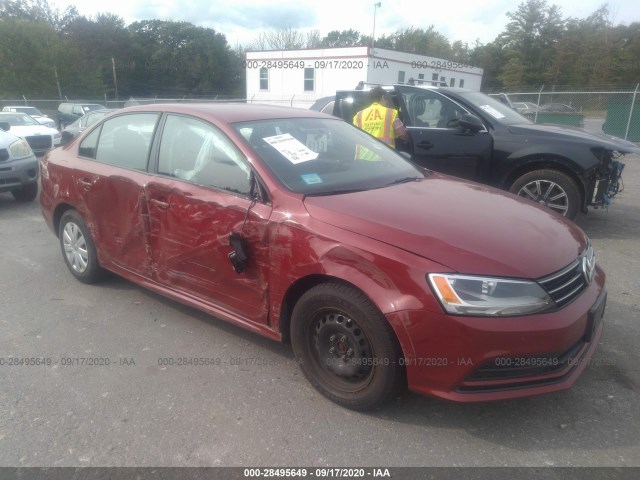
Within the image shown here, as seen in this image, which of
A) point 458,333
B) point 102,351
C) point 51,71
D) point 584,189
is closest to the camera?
point 458,333

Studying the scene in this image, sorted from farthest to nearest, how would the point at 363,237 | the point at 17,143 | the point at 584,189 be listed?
the point at 17,143, the point at 584,189, the point at 363,237

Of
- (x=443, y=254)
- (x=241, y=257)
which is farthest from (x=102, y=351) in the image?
(x=443, y=254)

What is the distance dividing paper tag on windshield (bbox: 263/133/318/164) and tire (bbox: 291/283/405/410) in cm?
97

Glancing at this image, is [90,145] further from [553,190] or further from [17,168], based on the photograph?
[553,190]

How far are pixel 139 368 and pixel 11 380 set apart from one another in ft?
2.48

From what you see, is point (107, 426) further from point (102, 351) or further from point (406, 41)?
point (406, 41)

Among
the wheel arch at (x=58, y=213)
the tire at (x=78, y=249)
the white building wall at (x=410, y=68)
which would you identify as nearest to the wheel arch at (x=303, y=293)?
the tire at (x=78, y=249)

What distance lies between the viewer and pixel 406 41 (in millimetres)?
77938

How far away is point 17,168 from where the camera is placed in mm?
7336

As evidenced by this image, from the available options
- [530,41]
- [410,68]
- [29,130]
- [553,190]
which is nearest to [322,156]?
[553,190]

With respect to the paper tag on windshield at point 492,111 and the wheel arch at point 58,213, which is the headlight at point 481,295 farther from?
the paper tag on windshield at point 492,111

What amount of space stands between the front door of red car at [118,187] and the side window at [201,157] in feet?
0.76

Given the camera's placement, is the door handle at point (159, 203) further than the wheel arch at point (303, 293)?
Yes

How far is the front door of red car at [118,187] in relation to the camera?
12.2 feet
